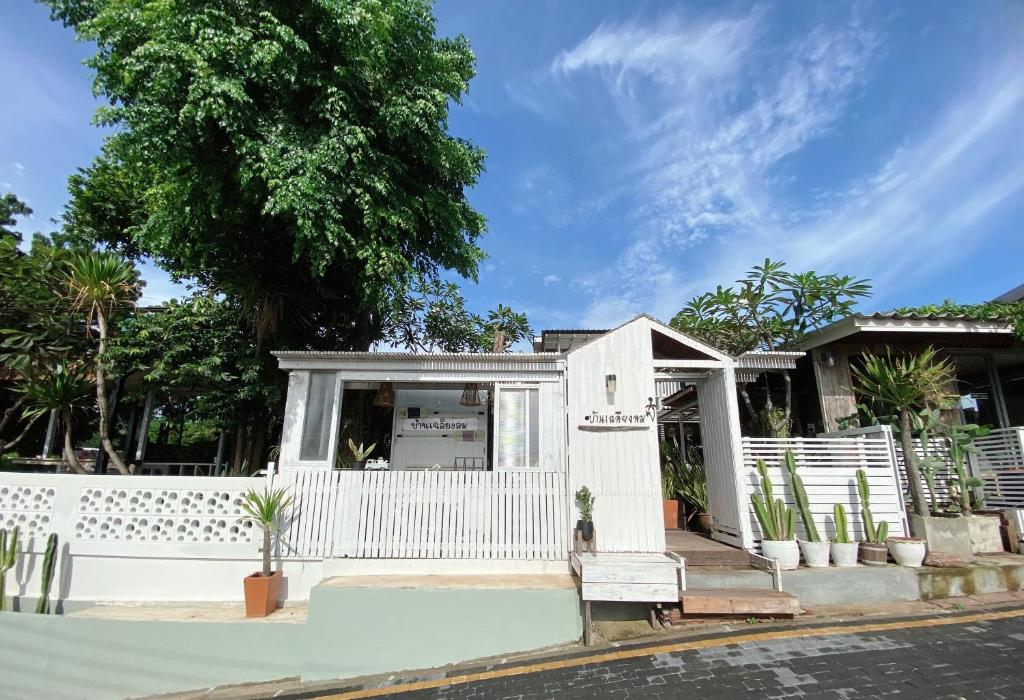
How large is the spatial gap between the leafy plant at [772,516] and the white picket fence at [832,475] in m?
0.23

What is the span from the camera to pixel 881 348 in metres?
7.78

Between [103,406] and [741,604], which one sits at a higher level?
[103,406]

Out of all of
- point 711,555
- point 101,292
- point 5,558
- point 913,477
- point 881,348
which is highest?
point 101,292

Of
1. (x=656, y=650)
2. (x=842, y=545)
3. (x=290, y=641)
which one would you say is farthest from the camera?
(x=842, y=545)

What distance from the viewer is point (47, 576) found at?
5828 millimetres

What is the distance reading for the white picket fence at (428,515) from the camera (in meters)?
5.90

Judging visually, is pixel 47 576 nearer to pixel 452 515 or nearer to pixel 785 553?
pixel 452 515

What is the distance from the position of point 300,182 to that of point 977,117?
36.0 ft

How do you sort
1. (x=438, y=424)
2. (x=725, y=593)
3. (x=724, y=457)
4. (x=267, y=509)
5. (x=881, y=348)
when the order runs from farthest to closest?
(x=438, y=424) → (x=881, y=348) → (x=724, y=457) → (x=267, y=509) → (x=725, y=593)

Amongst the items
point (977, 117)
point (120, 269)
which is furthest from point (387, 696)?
point (977, 117)

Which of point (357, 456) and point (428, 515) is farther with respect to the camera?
point (357, 456)

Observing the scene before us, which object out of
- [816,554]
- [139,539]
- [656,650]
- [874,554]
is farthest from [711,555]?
[139,539]

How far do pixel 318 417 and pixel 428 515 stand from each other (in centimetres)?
218

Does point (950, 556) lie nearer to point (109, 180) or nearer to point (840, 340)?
point (840, 340)
